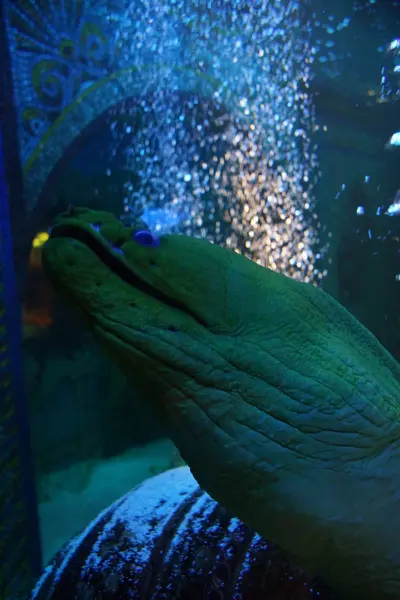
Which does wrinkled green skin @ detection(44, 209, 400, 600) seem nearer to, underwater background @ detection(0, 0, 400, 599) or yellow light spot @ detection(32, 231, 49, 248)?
underwater background @ detection(0, 0, 400, 599)

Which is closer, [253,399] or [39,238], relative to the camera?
[253,399]

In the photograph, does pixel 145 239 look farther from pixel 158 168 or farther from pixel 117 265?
pixel 158 168

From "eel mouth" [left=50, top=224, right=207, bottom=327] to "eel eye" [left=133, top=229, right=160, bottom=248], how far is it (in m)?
0.04

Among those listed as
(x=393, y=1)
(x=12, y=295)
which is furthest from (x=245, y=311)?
(x=393, y=1)

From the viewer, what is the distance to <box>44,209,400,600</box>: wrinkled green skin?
2.06 feet

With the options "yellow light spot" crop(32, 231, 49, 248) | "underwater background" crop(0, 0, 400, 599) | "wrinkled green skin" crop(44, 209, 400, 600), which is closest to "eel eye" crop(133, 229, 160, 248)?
"wrinkled green skin" crop(44, 209, 400, 600)

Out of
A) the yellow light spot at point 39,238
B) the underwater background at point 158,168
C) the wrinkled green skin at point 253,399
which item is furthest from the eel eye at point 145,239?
the yellow light spot at point 39,238

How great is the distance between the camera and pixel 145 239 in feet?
2.24

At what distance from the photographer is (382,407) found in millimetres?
693

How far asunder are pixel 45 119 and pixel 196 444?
8.00 ft

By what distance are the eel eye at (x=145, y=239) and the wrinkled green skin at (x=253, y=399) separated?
1 cm

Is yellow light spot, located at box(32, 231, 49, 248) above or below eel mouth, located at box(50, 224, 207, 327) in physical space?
above

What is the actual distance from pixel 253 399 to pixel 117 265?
29cm

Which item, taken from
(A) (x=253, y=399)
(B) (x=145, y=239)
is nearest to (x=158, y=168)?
(B) (x=145, y=239)
